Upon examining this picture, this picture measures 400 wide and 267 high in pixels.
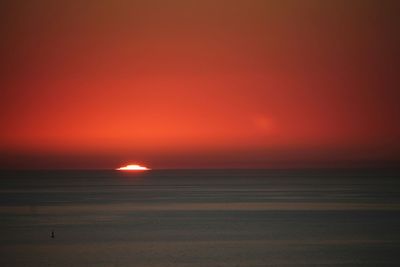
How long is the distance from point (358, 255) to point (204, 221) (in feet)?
72.4

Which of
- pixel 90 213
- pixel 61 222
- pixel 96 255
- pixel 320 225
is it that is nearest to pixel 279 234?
pixel 320 225

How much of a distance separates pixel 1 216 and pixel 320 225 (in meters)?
27.1

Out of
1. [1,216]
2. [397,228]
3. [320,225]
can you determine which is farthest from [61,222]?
[397,228]

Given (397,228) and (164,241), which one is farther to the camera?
(397,228)

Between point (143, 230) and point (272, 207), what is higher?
point (272, 207)

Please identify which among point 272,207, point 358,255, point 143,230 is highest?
point 272,207

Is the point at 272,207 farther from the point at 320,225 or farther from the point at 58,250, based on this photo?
the point at 58,250

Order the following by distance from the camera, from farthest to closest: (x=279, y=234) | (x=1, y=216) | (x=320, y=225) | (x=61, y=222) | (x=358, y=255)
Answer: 1. (x=1, y=216)
2. (x=61, y=222)
3. (x=320, y=225)
4. (x=279, y=234)
5. (x=358, y=255)

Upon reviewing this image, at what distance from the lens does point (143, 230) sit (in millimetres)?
48625

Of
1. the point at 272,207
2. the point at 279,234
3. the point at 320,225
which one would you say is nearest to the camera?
the point at 279,234

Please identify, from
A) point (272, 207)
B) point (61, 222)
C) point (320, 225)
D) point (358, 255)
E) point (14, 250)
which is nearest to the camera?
point (358, 255)

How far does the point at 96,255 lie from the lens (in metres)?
35.8

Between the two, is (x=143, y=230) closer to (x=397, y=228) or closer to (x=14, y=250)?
(x=14, y=250)

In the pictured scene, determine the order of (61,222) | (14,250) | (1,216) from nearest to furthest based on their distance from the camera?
(14,250) < (61,222) < (1,216)
